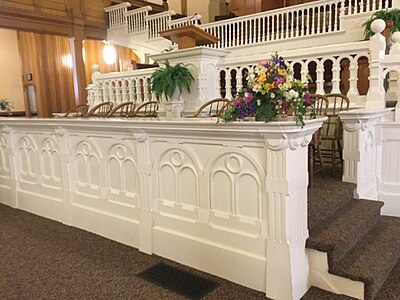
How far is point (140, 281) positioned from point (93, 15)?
28.3 feet

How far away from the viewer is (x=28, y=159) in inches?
160

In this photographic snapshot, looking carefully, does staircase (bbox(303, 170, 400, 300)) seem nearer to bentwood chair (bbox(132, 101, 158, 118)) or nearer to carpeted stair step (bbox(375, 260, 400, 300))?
carpeted stair step (bbox(375, 260, 400, 300))

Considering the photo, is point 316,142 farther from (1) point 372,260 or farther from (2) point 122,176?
(2) point 122,176

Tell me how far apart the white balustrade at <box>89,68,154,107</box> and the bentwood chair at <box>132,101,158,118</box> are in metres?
0.18

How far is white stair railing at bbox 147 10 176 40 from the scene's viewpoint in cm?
862

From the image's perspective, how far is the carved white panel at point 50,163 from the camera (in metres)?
3.65

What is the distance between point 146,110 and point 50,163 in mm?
1934

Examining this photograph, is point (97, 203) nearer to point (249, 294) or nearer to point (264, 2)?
point (249, 294)

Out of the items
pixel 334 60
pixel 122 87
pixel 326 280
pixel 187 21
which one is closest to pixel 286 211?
pixel 326 280

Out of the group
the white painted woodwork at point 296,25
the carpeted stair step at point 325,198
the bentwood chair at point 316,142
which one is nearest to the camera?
the carpeted stair step at point 325,198

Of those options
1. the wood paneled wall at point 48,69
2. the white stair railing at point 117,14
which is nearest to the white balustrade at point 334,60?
the white stair railing at point 117,14

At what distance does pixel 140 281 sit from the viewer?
2.44 metres

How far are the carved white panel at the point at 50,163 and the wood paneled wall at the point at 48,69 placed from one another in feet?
19.7

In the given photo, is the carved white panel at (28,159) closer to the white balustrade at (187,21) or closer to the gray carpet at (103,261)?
the gray carpet at (103,261)
